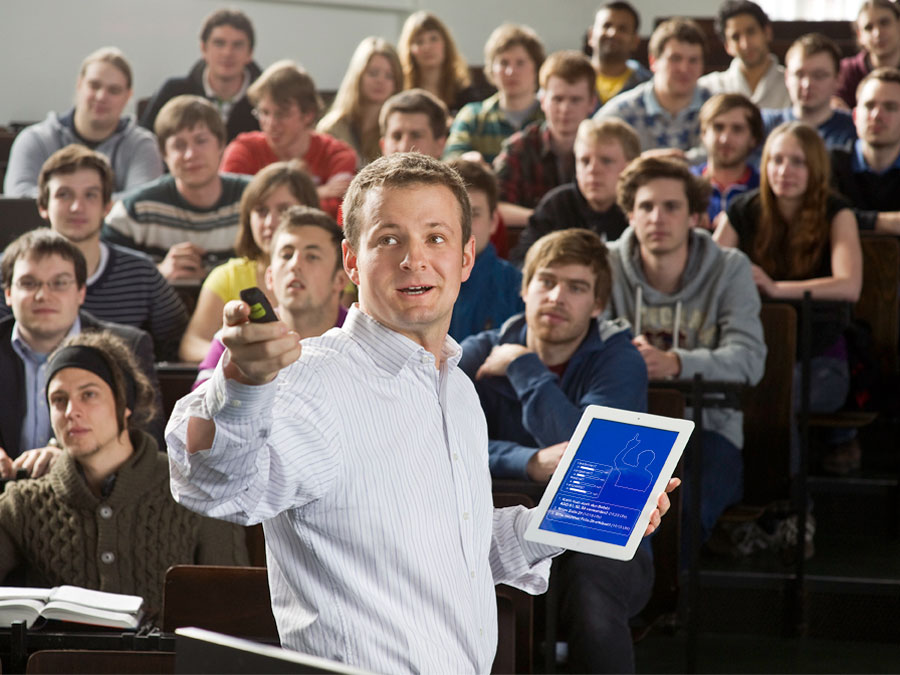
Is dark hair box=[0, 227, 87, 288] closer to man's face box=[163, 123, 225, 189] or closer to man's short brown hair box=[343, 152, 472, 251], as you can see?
man's face box=[163, 123, 225, 189]

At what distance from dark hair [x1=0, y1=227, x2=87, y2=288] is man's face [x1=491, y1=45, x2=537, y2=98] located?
2379 millimetres

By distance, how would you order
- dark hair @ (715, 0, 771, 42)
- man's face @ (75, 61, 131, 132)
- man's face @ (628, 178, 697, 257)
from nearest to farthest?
1. man's face @ (628, 178, 697, 257)
2. man's face @ (75, 61, 131, 132)
3. dark hair @ (715, 0, 771, 42)

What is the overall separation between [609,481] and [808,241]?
2.35 m

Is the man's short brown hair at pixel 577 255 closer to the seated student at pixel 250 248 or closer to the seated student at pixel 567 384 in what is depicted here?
the seated student at pixel 567 384

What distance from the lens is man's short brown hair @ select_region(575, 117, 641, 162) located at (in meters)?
3.95

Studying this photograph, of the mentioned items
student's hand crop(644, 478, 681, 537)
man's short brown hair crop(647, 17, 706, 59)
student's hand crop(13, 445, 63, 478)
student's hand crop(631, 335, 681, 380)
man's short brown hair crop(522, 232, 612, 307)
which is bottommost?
student's hand crop(13, 445, 63, 478)

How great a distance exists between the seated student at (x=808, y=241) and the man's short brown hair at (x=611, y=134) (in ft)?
1.35

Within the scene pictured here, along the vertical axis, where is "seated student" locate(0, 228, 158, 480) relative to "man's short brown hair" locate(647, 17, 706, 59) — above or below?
below

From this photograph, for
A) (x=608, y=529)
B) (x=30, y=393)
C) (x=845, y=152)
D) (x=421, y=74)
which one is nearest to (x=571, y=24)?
(x=421, y=74)

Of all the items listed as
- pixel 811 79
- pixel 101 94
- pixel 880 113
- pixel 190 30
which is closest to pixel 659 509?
pixel 880 113

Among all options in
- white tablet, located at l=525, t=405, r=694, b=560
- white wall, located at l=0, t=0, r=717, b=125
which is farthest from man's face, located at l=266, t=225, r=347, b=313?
white wall, located at l=0, t=0, r=717, b=125

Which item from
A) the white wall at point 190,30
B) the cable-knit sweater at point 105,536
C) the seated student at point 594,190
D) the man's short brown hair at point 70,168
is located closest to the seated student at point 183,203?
the man's short brown hair at point 70,168

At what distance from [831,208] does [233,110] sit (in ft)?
9.28

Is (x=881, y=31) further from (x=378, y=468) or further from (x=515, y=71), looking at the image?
(x=378, y=468)
